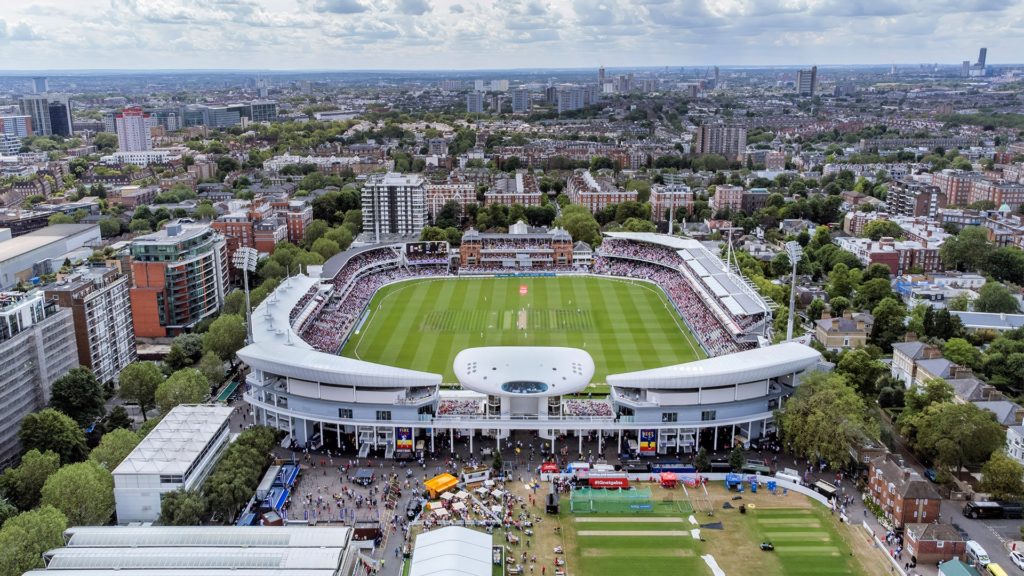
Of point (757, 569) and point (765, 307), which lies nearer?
point (757, 569)

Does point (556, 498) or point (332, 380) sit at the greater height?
point (332, 380)

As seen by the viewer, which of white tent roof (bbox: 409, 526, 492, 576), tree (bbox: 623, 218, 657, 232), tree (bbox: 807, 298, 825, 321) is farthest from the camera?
tree (bbox: 623, 218, 657, 232)

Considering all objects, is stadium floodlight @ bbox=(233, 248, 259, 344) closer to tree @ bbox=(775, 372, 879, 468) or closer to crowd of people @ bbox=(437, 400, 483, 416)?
crowd of people @ bbox=(437, 400, 483, 416)

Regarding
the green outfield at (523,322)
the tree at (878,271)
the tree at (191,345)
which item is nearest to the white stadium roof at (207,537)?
the green outfield at (523,322)

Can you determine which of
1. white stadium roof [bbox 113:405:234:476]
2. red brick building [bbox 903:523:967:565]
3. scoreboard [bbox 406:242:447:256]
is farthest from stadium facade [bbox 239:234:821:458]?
scoreboard [bbox 406:242:447:256]

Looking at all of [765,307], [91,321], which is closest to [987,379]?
[765,307]

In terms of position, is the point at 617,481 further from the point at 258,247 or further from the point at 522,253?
the point at 258,247

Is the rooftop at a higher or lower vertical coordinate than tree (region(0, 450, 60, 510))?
higher
